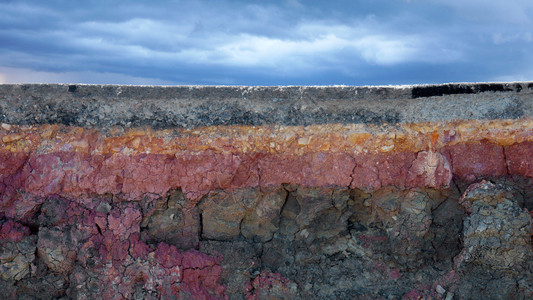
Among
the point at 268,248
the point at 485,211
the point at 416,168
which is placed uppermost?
the point at 416,168

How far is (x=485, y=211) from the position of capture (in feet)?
11.6

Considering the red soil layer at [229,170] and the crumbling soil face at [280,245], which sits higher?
the red soil layer at [229,170]

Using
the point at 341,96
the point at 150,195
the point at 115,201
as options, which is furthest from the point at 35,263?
the point at 341,96

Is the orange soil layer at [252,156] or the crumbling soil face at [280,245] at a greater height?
the orange soil layer at [252,156]

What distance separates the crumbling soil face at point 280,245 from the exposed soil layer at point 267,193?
0.01 m

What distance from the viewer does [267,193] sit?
3578 mm

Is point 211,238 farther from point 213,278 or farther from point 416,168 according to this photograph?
point 416,168

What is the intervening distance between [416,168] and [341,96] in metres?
0.77

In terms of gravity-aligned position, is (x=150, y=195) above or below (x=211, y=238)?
above

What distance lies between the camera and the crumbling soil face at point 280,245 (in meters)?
3.51

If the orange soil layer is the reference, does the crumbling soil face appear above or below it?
below

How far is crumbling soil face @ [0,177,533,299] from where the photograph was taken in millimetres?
3514

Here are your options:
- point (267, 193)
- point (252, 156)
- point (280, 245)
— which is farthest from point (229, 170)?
point (280, 245)

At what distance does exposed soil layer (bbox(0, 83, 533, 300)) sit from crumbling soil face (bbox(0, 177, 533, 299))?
0.03 feet
